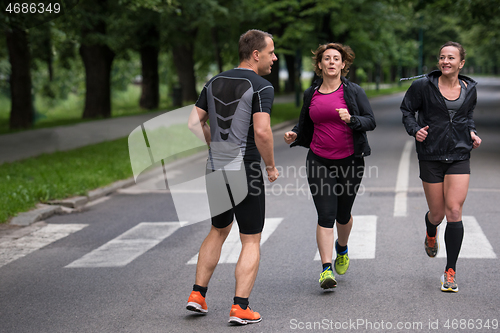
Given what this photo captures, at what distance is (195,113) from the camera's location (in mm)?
4281

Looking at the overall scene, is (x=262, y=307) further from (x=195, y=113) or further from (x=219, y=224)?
(x=195, y=113)

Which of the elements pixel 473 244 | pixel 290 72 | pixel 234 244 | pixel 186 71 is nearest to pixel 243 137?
pixel 234 244

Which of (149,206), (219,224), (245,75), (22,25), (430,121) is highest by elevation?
(22,25)

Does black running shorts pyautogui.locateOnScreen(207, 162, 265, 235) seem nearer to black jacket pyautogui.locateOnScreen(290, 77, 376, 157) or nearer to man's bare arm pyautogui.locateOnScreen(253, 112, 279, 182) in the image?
man's bare arm pyautogui.locateOnScreen(253, 112, 279, 182)

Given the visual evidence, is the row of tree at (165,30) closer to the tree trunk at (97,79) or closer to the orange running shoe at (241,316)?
the tree trunk at (97,79)

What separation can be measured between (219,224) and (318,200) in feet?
3.09

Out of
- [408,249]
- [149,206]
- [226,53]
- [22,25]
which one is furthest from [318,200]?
[226,53]

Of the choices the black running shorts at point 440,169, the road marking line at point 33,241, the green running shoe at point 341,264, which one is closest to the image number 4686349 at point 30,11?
the road marking line at point 33,241

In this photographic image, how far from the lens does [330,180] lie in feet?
16.0

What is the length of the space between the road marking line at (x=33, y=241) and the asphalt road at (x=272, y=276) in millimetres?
60

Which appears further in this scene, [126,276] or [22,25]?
[22,25]

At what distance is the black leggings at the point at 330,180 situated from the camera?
4.87 metres

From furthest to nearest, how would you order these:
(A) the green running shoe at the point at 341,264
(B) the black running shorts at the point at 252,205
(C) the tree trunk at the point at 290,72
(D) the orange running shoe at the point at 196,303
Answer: (C) the tree trunk at the point at 290,72 → (A) the green running shoe at the point at 341,264 → (D) the orange running shoe at the point at 196,303 → (B) the black running shorts at the point at 252,205

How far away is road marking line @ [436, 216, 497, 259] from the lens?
5820 millimetres
